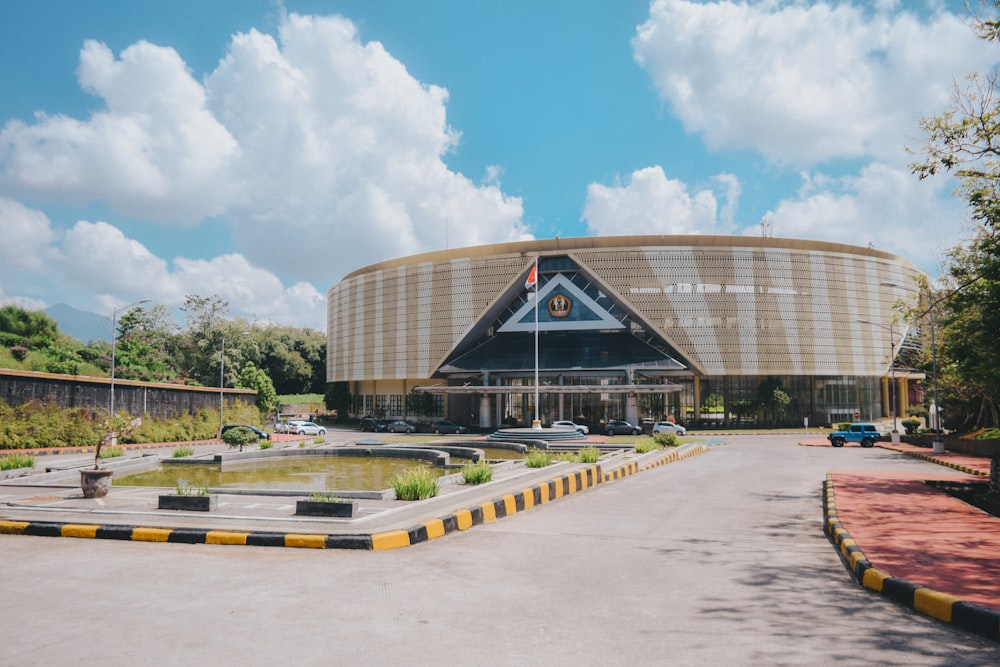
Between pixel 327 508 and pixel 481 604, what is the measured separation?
5728 millimetres

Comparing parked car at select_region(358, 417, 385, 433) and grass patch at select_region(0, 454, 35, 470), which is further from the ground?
grass patch at select_region(0, 454, 35, 470)

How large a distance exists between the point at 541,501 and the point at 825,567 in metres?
7.20

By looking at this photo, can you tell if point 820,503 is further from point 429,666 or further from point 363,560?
point 429,666

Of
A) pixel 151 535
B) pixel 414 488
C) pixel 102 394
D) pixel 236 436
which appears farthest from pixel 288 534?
pixel 102 394

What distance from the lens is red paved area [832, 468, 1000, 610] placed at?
7422mm

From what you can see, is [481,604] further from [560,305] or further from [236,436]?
[560,305]

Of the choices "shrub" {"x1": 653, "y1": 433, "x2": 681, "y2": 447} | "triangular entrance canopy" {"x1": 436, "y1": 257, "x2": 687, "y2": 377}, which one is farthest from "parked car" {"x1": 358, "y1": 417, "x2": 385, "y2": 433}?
"shrub" {"x1": 653, "y1": 433, "x2": 681, "y2": 447}

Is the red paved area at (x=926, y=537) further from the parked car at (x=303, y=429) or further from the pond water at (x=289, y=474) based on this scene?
the parked car at (x=303, y=429)

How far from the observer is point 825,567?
860 centimetres

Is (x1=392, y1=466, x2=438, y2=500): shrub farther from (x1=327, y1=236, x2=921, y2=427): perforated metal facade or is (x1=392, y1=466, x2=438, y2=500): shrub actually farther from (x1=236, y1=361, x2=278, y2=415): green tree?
(x1=236, y1=361, x2=278, y2=415): green tree

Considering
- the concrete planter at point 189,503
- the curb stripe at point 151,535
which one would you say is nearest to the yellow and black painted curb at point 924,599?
the curb stripe at point 151,535

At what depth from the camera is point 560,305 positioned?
6100 cm

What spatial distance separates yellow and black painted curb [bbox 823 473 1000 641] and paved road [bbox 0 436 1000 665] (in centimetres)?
15

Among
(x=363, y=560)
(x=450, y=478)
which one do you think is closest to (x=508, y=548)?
(x=363, y=560)
